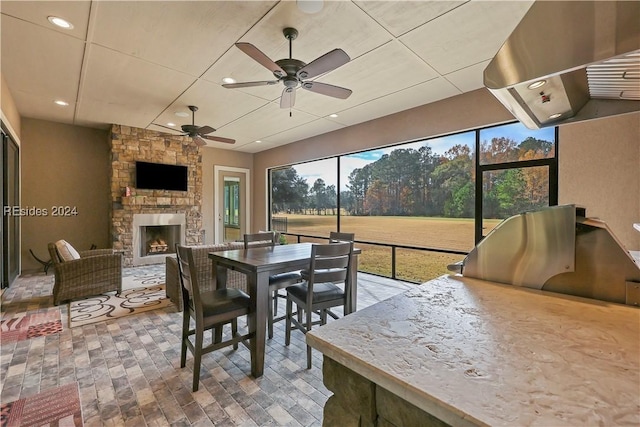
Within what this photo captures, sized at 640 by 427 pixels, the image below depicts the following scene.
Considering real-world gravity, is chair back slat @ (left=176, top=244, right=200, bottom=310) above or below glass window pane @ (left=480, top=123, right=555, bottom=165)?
below

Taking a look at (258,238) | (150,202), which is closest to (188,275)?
(258,238)

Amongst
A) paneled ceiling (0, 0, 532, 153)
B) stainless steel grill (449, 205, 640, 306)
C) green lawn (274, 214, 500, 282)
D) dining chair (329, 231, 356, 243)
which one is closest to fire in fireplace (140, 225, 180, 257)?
paneled ceiling (0, 0, 532, 153)

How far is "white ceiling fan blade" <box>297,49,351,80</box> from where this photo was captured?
2.22m

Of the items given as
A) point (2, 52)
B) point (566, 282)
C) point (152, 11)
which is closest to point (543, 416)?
point (566, 282)

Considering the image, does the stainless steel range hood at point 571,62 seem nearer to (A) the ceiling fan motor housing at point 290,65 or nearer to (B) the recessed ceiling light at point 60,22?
(A) the ceiling fan motor housing at point 290,65

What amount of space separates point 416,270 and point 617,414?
4404mm

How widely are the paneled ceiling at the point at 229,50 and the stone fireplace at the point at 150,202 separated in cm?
128

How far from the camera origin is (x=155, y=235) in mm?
6219

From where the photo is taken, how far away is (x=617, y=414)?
49cm

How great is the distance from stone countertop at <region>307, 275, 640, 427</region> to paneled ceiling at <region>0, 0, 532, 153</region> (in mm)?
2307

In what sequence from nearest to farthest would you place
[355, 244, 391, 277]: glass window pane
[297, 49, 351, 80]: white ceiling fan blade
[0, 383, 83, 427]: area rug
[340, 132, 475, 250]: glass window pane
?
1. [0, 383, 83, 427]: area rug
2. [297, 49, 351, 80]: white ceiling fan blade
3. [340, 132, 475, 250]: glass window pane
4. [355, 244, 391, 277]: glass window pane

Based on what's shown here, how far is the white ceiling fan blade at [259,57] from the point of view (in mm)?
2129

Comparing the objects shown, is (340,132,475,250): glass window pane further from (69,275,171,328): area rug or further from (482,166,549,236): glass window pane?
(69,275,171,328): area rug

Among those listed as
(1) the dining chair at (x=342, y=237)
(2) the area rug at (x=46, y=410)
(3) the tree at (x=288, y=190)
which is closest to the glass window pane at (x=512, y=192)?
(1) the dining chair at (x=342, y=237)
